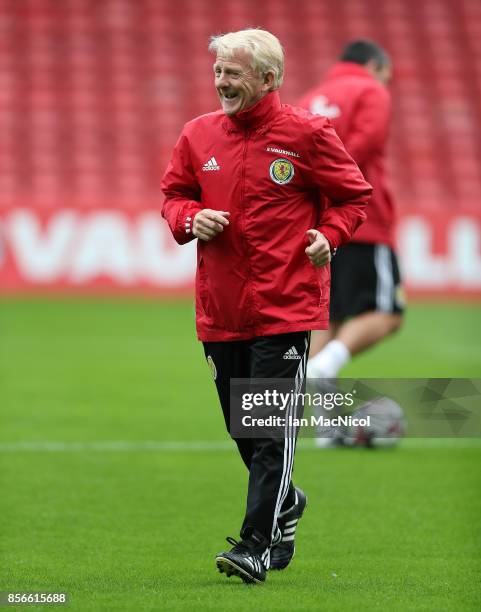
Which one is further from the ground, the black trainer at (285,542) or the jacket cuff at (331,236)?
the jacket cuff at (331,236)

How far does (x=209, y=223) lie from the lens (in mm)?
4574

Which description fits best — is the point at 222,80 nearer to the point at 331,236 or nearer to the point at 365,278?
the point at 331,236

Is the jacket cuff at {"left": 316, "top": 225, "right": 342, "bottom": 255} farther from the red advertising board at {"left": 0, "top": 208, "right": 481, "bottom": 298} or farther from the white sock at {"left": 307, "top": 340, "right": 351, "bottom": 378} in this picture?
the red advertising board at {"left": 0, "top": 208, "right": 481, "bottom": 298}

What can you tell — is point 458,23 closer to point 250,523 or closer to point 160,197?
point 160,197

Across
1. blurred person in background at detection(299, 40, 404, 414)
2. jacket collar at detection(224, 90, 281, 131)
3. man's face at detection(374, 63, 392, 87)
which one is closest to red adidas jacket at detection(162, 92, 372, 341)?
jacket collar at detection(224, 90, 281, 131)

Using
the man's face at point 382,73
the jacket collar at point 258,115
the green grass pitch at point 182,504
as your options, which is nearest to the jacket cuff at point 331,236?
the jacket collar at point 258,115

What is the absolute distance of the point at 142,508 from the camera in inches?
241

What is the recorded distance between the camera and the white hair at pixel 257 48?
4582 mm

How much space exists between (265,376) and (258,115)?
0.88m

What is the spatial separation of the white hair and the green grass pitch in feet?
5.66

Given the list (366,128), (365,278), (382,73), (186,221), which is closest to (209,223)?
(186,221)

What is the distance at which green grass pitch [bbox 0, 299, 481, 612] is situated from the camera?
4574 mm

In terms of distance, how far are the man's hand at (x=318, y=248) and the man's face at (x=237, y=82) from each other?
1.59 feet

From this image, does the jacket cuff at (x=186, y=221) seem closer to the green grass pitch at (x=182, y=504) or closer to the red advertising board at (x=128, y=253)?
the green grass pitch at (x=182, y=504)
